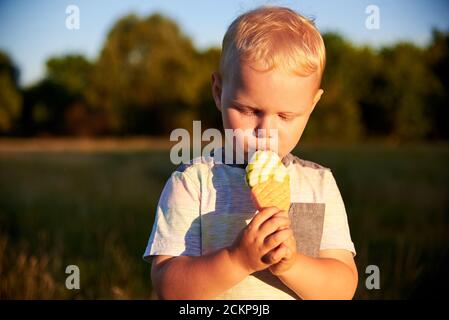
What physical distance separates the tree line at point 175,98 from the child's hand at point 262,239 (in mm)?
25853

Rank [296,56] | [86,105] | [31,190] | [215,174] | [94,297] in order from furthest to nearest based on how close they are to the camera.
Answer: [86,105], [31,190], [94,297], [215,174], [296,56]

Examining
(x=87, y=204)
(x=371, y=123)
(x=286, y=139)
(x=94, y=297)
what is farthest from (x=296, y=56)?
(x=371, y=123)

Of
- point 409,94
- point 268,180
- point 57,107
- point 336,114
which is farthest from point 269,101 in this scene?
point 409,94

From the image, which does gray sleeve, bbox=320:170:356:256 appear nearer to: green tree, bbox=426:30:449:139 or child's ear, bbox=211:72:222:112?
child's ear, bbox=211:72:222:112

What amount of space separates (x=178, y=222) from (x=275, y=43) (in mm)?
583

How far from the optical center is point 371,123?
3109 centimetres

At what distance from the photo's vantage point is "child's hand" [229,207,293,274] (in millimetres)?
1398

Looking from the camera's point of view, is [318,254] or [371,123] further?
[371,123]

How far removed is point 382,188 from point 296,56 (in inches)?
283

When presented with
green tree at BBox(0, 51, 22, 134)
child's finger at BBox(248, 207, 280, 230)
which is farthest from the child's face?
green tree at BBox(0, 51, 22, 134)

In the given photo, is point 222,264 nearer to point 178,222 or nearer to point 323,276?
point 178,222

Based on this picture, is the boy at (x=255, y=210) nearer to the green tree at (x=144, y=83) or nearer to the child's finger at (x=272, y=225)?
the child's finger at (x=272, y=225)

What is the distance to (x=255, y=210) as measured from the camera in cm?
164

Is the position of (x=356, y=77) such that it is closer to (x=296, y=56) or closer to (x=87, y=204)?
(x=87, y=204)
